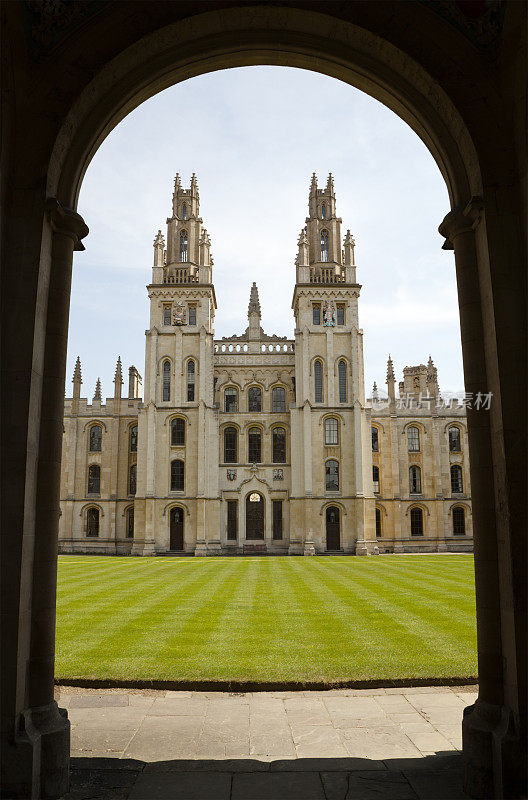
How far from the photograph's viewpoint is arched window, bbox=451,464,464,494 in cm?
5259

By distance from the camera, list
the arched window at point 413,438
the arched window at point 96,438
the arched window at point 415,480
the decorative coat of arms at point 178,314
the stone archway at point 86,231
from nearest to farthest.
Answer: the stone archway at point 86,231 → the decorative coat of arms at point 178,314 → the arched window at point 96,438 → the arched window at point 415,480 → the arched window at point 413,438

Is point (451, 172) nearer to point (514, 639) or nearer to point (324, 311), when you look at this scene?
point (514, 639)

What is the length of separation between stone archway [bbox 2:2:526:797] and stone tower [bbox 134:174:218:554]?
132ft

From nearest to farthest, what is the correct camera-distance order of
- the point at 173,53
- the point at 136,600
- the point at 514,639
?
the point at 514,639, the point at 173,53, the point at 136,600

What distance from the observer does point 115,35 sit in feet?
19.2

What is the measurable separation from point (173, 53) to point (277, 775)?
693 cm

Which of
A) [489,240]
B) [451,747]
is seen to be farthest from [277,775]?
[489,240]

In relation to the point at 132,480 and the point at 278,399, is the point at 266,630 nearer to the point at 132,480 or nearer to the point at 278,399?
the point at 278,399

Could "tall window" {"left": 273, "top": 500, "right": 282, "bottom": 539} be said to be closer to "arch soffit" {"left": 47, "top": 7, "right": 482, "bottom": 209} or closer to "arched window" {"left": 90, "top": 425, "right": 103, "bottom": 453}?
"arched window" {"left": 90, "top": 425, "right": 103, "bottom": 453}

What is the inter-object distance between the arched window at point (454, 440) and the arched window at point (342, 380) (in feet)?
41.1

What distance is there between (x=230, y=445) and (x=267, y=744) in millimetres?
41900

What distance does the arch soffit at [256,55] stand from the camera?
19.5ft

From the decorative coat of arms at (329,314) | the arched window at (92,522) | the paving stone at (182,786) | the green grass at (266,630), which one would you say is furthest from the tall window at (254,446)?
the paving stone at (182,786)

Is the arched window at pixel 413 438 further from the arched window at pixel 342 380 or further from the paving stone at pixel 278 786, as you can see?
the paving stone at pixel 278 786
